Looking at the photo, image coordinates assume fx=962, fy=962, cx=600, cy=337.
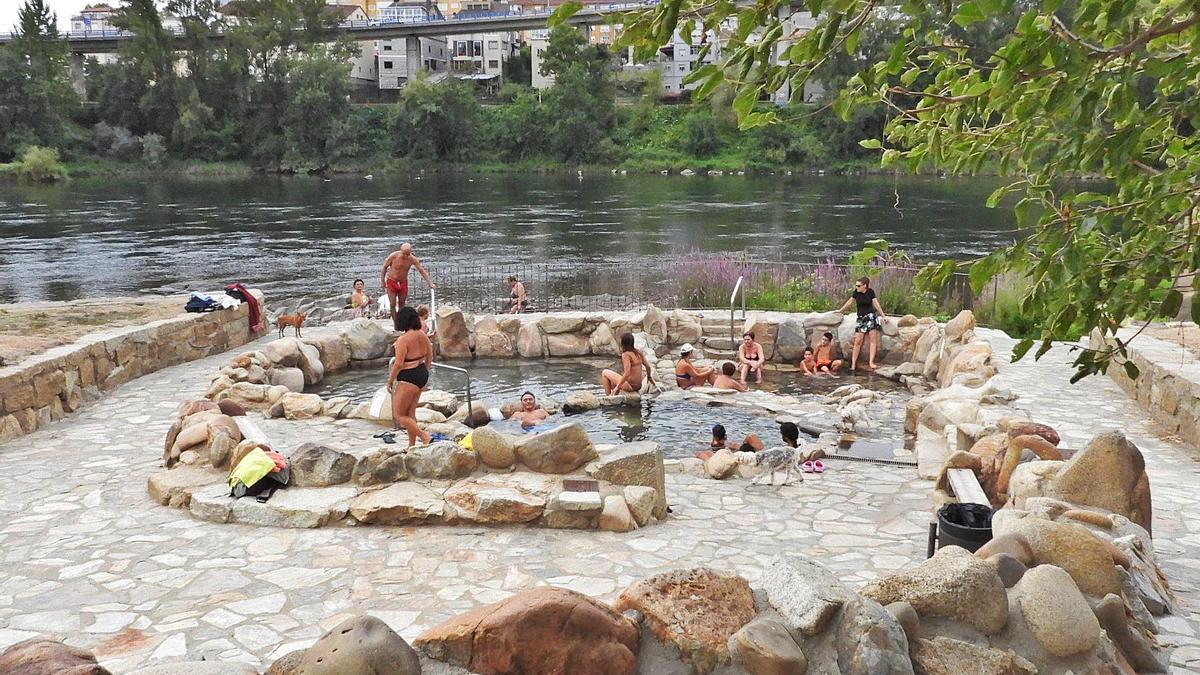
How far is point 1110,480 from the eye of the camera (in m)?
5.75

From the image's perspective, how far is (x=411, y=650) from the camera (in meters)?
3.93

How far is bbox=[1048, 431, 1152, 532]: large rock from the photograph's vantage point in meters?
5.70

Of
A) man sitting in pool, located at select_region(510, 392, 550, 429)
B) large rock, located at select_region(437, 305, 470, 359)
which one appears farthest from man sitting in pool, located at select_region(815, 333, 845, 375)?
large rock, located at select_region(437, 305, 470, 359)

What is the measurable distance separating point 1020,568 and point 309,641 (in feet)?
11.7

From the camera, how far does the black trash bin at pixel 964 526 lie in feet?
18.5

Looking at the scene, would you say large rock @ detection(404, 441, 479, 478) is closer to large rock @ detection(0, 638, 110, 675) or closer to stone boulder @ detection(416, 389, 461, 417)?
large rock @ detection(0, 638, 110, 675)

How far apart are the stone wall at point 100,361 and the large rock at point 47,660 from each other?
244 inches

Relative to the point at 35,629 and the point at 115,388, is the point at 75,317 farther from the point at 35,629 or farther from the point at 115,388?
the point at 35,629

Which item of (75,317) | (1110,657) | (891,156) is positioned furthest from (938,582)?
(75,317)

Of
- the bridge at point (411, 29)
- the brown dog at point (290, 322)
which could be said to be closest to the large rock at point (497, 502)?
the brown dog at point (290, 322)

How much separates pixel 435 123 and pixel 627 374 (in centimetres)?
5797

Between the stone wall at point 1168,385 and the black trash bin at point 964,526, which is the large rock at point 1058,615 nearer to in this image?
the black trash bin at point 964,526

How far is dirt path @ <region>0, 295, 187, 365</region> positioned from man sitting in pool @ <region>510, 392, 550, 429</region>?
525 centimetres

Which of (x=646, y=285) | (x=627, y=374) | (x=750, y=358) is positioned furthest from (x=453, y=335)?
(x=646, y=285)
